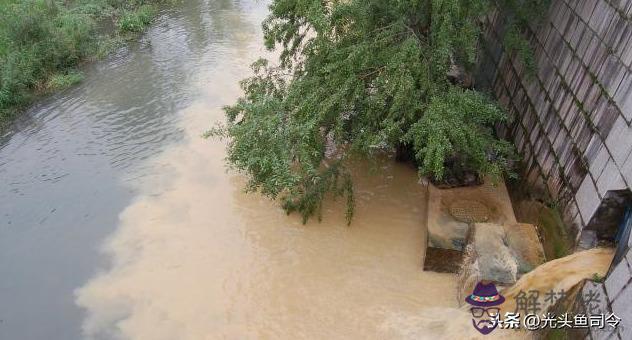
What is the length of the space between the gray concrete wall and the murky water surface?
6.93 feet

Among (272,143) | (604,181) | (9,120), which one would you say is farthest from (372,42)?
(9,120)

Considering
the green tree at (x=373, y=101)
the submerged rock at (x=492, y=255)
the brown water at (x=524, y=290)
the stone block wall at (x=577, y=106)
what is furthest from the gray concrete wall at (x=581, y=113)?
the submerged rock at (x=492, y=255)

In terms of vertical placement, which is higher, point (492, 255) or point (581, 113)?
point (581, 113)

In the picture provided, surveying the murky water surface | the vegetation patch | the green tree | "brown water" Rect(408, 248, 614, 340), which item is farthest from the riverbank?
"brown water" Rect(408, 248, 614, 340)

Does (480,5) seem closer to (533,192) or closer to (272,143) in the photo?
(533,192)

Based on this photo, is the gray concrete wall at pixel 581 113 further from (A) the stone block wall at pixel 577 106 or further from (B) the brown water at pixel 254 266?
(B) the brown water at pixel 254 266

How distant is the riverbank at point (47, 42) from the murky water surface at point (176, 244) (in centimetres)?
85

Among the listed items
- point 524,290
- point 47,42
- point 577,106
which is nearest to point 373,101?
point 577,106

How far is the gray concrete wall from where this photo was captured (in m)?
5.68

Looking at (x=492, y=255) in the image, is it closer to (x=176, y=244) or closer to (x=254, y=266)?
(x=254, y=266)

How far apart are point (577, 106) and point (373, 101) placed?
9.32ft

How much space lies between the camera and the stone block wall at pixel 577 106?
5902mm

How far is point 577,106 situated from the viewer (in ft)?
22.4

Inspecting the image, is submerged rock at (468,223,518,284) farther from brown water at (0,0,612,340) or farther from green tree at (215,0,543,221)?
green tree at (215,0,543,221)
